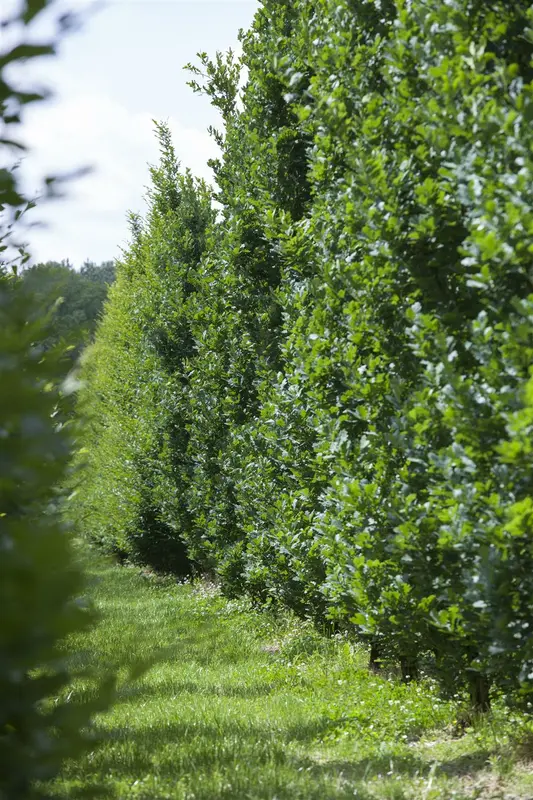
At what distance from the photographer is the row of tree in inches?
157

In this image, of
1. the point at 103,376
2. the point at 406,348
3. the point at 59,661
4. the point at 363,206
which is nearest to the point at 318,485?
the point at 406,348

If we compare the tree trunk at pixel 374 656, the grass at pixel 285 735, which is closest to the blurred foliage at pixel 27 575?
the grass at pixel 285 735

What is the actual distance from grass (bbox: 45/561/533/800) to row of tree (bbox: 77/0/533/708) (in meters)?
0.45

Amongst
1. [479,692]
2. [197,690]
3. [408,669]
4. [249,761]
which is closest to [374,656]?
[408,669]

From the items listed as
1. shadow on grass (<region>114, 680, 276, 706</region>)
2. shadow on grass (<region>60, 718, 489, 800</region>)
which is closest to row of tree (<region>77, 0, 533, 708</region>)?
shadow on grass (<region>60, 718, 489, 800</region>)

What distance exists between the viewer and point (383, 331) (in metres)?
5.48

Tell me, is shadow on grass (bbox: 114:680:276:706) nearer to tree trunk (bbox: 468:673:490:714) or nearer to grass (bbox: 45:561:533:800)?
grass (bbox: 45:561:533:800)

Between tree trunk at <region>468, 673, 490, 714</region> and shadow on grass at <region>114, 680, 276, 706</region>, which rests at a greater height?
tree trunk at <region>468, 673, 490, 714</region>

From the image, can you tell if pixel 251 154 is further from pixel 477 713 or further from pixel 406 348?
pixel 477 713

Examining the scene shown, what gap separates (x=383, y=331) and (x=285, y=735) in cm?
287

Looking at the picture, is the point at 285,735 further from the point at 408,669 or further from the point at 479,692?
the point at 408,669

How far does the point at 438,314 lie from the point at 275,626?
5.42m

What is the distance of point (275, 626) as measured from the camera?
8.92 meters

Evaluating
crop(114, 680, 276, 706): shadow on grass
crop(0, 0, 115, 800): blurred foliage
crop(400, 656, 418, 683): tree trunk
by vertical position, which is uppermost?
crop(0, 0, 115, 800): blurred foliage
